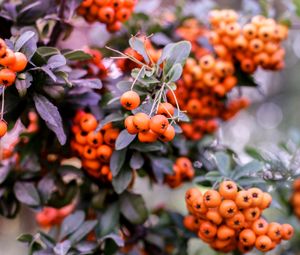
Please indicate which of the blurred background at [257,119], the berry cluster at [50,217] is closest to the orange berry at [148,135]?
the berry cluster at [50,217]

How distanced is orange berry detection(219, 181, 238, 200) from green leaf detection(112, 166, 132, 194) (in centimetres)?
30

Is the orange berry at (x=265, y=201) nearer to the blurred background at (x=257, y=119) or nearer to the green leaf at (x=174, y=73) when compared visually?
the green leaf at (x=174, y=73)

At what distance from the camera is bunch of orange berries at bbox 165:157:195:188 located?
1651 millimetres

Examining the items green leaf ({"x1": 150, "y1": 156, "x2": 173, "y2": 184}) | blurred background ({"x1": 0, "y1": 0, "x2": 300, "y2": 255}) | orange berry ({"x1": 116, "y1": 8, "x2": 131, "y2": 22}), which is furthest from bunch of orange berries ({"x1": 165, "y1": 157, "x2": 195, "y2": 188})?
blurred background ({"x1": 0, "y1": 0, "x2": 300, "y2": 255})

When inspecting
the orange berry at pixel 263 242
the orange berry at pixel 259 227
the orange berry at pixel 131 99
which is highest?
the orange berry at pixel 131 99

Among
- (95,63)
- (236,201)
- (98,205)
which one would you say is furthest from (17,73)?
(236,201)

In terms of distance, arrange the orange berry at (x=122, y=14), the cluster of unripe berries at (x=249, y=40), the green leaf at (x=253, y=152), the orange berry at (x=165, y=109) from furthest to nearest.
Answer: the green leaf at (x=253, y=152), the cluster of unripe berries at (x=249, y=40), the orange berry at (x=122, y=14), the orange berry at (x=165, y=109)

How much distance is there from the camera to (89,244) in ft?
4.94

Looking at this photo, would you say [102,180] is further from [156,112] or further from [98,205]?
[156,112]

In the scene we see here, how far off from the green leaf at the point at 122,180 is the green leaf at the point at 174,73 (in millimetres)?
345

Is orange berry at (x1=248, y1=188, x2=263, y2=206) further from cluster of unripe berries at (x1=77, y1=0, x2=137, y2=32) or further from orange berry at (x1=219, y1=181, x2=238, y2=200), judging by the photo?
cluster of unripe berries at (x1=77, y1=0, x2=137, y2=32)

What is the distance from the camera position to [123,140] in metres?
1.34

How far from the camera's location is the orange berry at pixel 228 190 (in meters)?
1.34

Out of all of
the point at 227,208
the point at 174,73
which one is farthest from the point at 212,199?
the point at 174,73
